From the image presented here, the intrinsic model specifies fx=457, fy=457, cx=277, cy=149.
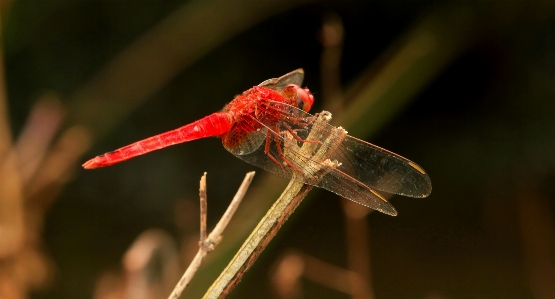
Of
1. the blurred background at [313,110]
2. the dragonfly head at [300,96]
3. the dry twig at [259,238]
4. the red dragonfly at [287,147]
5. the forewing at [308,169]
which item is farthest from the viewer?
the blurred background at [313,110]

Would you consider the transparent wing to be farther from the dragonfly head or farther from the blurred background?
the blurred background

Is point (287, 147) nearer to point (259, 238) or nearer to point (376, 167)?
point (376, 167)

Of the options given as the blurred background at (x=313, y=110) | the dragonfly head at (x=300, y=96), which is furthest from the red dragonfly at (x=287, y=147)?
the blurred background at (x=313, y=110)

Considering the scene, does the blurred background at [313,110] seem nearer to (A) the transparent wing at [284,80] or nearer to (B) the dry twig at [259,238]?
(A) the transparent wing at [284,80]

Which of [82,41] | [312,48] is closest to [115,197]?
[82,41]

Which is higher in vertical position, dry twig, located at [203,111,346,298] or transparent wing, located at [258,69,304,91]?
transparent wing, located at [258,69,304,91]

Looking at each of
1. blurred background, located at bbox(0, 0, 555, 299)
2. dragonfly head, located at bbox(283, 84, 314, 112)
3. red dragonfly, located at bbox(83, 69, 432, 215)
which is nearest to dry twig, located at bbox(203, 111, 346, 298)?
red dragonfly, located at bbox(83, 69, 432, 215)

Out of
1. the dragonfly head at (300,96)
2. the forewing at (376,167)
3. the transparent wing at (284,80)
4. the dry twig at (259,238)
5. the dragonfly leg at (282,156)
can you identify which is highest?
the transparent wing at (284,80)

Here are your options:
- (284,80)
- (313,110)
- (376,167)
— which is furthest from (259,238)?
Answer: (313,110)

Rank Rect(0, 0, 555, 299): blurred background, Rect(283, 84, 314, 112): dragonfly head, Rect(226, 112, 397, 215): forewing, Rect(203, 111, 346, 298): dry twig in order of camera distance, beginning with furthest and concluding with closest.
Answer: Rect(0, 0, 555, 299): blurred background → Rect(283, 84, 314, 112): dragonfly head → Rect(226, 112, 397, 215): forewing → Rect(203, 111, 346, 298): dry twig

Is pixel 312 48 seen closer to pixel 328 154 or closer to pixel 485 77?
pixel 485 77
